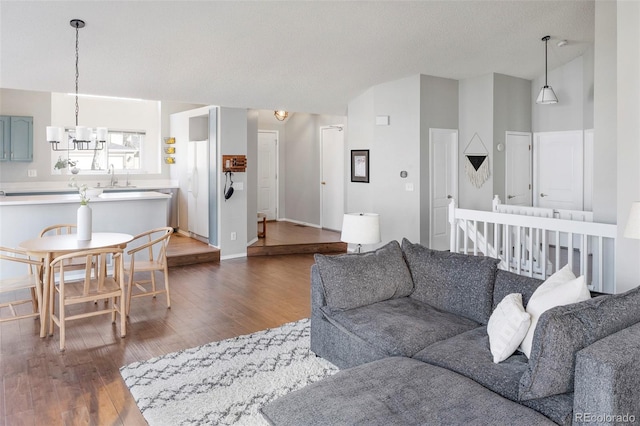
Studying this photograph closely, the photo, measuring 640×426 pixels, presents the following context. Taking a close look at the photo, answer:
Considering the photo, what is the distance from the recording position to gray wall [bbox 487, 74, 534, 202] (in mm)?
6793

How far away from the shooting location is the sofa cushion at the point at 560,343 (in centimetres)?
186

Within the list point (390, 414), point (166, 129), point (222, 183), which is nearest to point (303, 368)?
point (390, 414)

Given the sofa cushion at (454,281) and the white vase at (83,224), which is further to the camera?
the white vase at (83,224)

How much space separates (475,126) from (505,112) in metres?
0.54

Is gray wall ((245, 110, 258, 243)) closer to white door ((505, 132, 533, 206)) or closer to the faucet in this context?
the faucet

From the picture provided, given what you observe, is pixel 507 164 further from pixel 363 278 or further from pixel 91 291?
pixel 91 291

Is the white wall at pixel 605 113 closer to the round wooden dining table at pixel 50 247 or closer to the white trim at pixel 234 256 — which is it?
the round wooden dining table at pixel 50 247

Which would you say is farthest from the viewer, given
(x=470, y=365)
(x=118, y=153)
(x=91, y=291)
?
(x=118, y=153)

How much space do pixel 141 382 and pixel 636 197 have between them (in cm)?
339

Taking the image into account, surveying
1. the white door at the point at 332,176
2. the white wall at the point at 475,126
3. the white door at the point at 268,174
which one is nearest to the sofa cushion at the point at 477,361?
the white wall at the point at 475,126

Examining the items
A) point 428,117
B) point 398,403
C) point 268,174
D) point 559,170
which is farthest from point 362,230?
point 268,174

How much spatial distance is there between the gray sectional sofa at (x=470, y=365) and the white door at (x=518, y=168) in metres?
4.56

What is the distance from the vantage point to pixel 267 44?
204 inches

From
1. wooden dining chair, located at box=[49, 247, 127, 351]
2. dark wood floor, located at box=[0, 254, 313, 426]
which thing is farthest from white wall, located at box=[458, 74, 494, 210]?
wooden dining chair, located at box=[49, 247, 127, 351]
